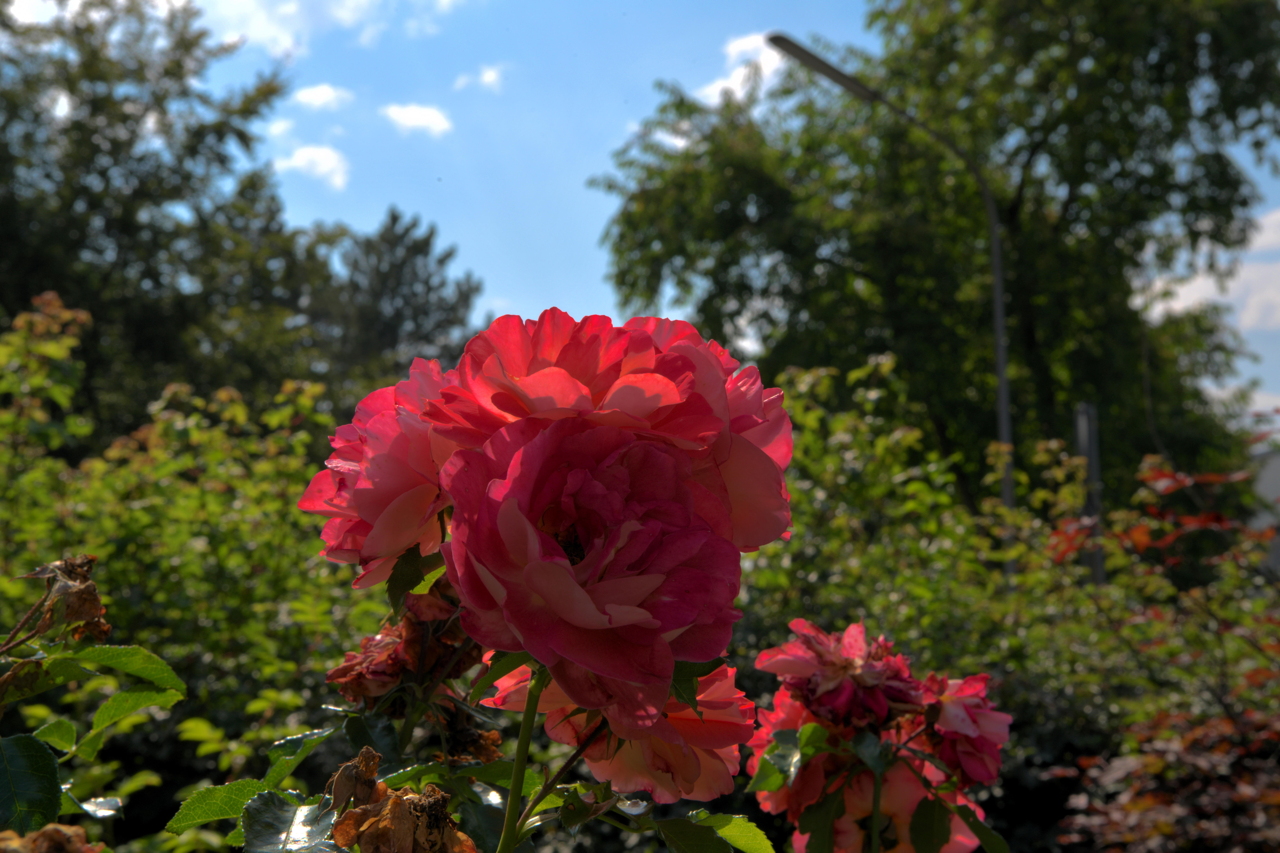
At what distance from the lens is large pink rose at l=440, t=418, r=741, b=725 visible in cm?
51

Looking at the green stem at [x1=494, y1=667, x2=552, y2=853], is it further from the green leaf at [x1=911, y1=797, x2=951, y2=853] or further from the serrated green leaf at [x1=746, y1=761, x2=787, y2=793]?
the green leaf at [x1=911, y1=797, x2=951, y2=853]

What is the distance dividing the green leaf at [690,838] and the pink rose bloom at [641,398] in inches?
9.9

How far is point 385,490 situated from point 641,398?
192 mm

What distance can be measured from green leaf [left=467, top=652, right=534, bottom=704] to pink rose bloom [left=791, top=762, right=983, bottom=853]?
1.64 ft

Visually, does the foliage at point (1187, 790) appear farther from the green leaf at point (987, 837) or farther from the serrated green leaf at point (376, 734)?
the serrated green leaf at point (376, 734)

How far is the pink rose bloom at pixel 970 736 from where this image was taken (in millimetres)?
1030

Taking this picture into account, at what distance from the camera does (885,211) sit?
14570mm

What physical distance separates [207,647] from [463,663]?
2.89 m

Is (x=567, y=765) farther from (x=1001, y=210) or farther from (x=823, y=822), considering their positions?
(x=1001, y=210)

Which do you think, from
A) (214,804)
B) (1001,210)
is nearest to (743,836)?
(214,804)

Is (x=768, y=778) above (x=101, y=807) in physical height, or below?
above

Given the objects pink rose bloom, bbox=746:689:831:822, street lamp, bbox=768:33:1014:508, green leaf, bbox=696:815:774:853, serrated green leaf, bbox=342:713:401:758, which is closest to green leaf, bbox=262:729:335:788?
serrated green leaf, bbox=342:713:401:758

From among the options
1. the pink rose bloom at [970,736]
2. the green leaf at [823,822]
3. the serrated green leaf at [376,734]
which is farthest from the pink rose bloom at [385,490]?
the pink rose bloom at [970,736]

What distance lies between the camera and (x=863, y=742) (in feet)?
3.21
